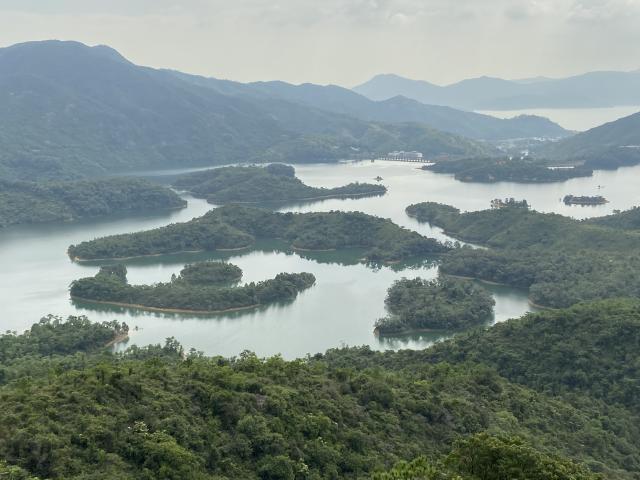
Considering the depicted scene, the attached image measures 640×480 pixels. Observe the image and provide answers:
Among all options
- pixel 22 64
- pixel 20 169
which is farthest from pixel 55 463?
pixel 22 64

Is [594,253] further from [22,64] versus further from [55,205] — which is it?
[22,64]

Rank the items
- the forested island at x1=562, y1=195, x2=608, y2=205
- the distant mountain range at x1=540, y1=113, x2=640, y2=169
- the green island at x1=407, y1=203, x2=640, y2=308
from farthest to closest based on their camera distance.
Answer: the distant mountain range at x1=540, y1=113, x2=640, y2=169 < the forested island at x1=562, y1=195, x2=608, y2=205 < the green island at x1=407, y1=203, x2=640, y2=308

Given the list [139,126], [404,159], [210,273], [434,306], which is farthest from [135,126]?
[434,306]

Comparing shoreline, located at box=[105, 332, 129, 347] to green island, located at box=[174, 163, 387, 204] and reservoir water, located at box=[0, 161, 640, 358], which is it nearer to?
reservoir water, located at box=[0, 161, 640, 358]

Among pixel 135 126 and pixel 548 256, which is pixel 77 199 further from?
pixel 135 126

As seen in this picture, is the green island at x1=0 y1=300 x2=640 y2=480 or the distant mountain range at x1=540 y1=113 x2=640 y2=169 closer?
the green island at x1=0 y1=300 x2=640 y2=480

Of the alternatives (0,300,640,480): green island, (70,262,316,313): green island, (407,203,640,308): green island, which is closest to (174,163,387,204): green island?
(407,203,640,308): green island

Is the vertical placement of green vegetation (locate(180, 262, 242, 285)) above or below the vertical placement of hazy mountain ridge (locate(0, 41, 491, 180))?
below
